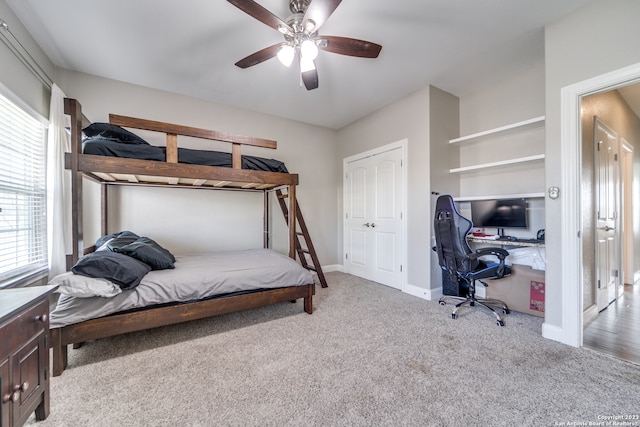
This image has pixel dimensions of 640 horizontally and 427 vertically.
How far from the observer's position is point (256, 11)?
1592mm

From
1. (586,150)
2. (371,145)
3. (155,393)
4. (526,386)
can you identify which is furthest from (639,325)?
(155,393)

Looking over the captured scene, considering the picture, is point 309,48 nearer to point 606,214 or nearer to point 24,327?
point 24,327

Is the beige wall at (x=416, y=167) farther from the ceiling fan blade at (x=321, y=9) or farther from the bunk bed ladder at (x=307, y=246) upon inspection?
the ceiling fan blade at (x=321, y=9)

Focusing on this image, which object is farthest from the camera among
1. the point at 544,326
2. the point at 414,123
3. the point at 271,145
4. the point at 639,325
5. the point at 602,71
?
the point at 414,123

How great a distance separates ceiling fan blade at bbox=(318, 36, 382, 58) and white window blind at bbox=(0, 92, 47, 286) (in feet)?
8.11

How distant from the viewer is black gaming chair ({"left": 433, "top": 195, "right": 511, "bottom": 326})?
2.46 m

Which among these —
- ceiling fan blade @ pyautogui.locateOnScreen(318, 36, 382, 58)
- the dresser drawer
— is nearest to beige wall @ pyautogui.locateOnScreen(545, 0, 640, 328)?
ceiling fan blade @ pyautogui.locateOnScreen(318, 36, 382, 58)

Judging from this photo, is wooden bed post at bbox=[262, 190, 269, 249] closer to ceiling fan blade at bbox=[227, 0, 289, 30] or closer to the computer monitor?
ceiling fan blade at bbox=[227, 0, 289, 30]

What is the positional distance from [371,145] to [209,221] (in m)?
2.73

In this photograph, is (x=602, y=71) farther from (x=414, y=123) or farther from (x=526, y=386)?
(x=526, y=386)

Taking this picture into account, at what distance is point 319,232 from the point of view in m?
4.54

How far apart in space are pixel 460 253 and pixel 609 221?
1.93 metres

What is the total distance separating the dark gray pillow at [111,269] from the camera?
5.64 ft

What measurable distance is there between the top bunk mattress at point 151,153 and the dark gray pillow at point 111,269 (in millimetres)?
850
